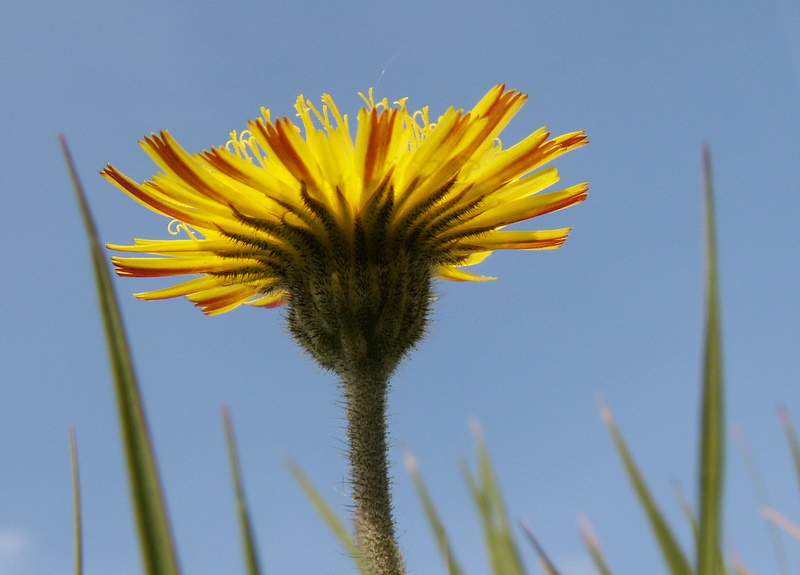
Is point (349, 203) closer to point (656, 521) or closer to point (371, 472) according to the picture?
point (371, 472)

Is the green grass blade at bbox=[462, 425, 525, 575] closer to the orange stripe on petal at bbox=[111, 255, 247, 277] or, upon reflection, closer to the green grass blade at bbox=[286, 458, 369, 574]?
the green grass blade at bbox=[286, 458, 369, 574]

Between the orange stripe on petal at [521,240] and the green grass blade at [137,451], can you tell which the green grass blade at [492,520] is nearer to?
the orange stripe on petal at [521,240]

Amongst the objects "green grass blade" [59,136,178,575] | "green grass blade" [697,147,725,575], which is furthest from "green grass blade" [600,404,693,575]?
"green grass blade" [59,136,178,575]

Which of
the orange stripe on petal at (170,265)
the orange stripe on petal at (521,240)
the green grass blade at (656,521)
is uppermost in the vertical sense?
the orange stripe on petal at (170,265)

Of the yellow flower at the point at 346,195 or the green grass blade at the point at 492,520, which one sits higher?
the yellow flower at the point at 346,195

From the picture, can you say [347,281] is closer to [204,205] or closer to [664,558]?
[204,205]

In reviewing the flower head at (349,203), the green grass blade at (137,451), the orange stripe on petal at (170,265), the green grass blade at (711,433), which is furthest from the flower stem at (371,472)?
the green grass blade at (137,451)
